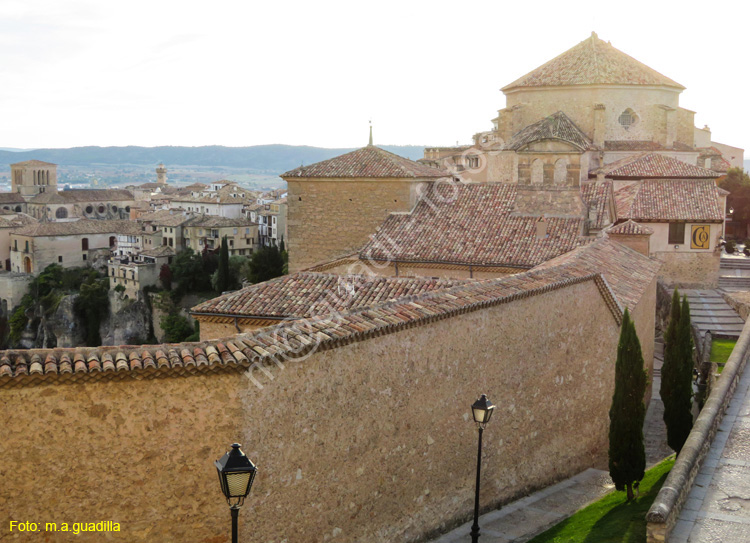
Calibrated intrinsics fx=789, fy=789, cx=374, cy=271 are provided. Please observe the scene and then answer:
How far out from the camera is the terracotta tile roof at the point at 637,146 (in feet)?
94.9

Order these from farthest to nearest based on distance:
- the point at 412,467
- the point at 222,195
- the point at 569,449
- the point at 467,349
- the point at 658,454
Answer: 1. the point at 222,195
2. the point at 658,454
3. the point at 569,449
4. the point at 467,349
5. the point at 412,467

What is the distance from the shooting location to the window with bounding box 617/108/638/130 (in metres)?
29.4

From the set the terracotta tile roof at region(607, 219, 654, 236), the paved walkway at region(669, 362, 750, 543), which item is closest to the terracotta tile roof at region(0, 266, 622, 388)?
the paved walkway at region(669, 362, 750, 543)

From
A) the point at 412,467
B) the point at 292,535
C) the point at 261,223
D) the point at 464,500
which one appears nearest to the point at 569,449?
the point at 464,500

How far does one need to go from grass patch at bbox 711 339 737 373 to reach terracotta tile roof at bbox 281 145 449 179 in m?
7.45

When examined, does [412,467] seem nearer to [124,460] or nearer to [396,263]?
[124,460]

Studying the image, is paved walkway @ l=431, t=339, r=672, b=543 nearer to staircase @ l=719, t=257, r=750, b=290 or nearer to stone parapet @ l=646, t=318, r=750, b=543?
stone parapet @ l=646, t=318, r=750, b=543

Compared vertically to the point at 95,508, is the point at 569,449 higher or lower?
lower

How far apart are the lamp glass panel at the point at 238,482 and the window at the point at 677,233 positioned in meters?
21.6

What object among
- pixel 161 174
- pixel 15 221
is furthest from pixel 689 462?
pixel 161 174

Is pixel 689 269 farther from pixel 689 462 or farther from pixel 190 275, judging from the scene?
pixel 190 275

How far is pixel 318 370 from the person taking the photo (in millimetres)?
6516

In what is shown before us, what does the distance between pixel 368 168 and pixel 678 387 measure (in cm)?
1020

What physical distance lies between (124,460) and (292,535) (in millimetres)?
1577
